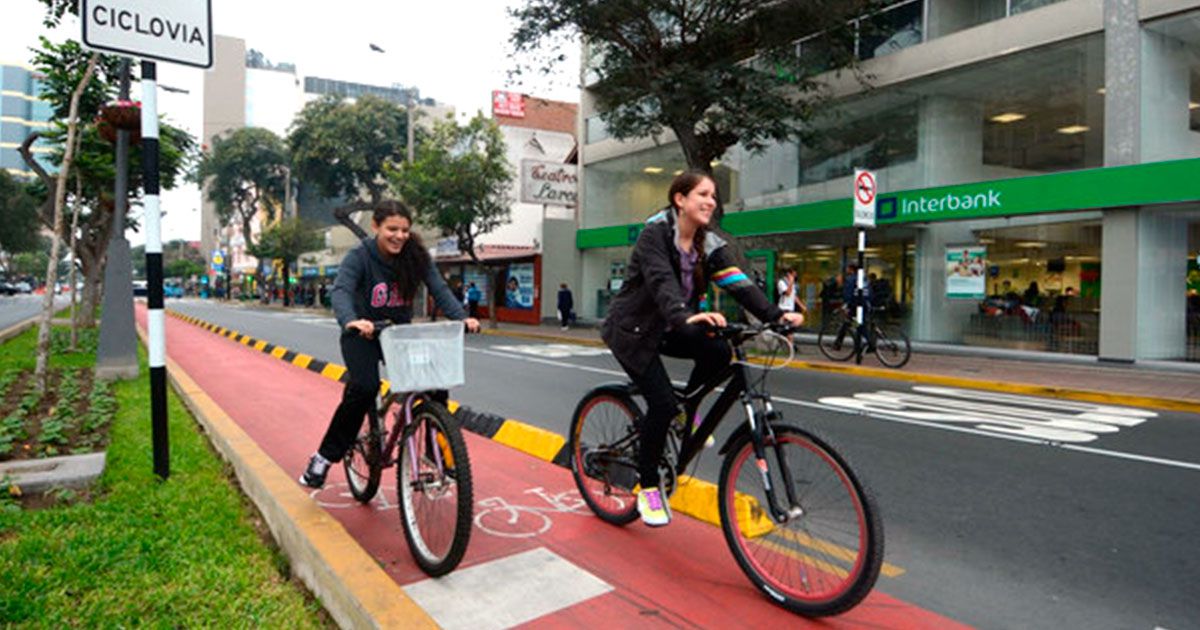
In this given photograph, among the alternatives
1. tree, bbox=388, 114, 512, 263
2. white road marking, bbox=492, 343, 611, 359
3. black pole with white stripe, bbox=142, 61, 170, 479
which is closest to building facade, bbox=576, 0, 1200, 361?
white road marking, bbox=492, 343, 611, 359

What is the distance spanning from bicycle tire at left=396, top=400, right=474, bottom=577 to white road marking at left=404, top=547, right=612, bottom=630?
12cm

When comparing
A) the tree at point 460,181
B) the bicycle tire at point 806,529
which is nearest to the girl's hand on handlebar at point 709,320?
the bicycle tire at point 806,529

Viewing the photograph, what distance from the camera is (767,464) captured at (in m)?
2.90

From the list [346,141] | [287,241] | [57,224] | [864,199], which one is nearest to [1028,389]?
[864,199]

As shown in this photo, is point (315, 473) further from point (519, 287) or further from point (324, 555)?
point (519, 287)

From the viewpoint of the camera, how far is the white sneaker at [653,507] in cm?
338

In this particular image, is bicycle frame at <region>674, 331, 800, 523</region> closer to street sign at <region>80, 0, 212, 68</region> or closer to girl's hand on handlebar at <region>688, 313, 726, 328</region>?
girl's hand on handlebar at <region>688, 313, 726, 328</region>

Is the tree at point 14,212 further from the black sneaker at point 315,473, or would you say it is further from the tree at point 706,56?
the black sneaker at point 315,473

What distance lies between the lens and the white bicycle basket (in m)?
3.13

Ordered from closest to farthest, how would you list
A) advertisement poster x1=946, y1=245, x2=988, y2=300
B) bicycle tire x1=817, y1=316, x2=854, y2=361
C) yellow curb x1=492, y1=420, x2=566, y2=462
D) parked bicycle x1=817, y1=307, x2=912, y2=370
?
1. yellow curb x1=492, y1=420, x2=566, y2=462
2. parked bicycle x1=817, y1=307, x2=912, y2=370
3. bicycle tire x1=817, y1=316, x2=854, y2=361
4. advertisement poster x1=946, y1=245, x2=988, y2=300

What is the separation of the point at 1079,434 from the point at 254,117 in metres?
105

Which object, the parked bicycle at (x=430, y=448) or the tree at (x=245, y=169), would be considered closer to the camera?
the parked bicycle at (x=430, y=448)

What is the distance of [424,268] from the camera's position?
12.8ft

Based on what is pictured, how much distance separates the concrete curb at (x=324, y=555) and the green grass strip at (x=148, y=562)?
0.27ft
